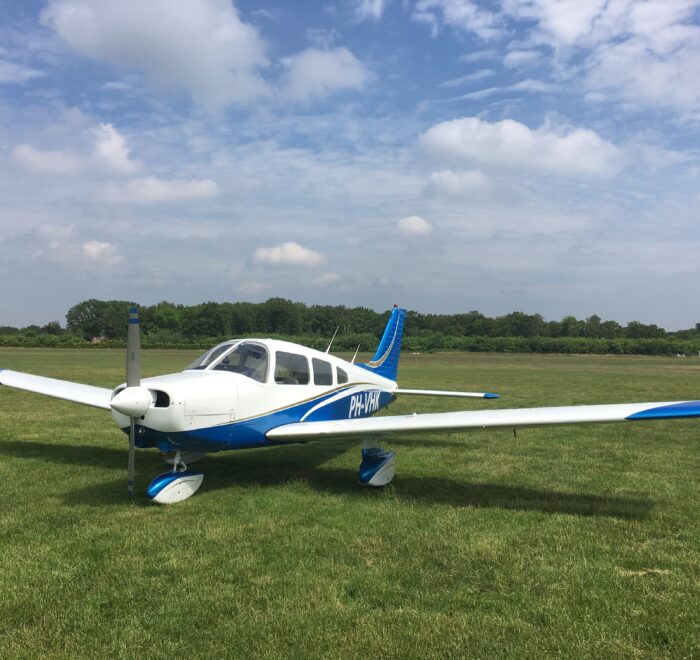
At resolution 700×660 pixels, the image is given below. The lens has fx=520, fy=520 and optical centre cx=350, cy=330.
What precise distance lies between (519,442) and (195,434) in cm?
637

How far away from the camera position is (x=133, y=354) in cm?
536

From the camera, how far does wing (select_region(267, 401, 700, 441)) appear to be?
18.1 ft

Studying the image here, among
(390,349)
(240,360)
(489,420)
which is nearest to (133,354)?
(240,360)

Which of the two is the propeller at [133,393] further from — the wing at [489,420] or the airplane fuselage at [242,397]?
the wing at [489,420]

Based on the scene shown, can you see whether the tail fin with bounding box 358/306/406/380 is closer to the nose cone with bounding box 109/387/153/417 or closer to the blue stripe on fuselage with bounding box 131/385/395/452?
the blue stripe on fuselage with bounding box 131/385/395/452

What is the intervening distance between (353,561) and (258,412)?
105 inches

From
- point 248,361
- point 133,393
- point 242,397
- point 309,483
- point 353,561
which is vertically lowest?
point 309,483

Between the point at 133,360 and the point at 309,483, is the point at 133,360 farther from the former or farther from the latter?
the point at 309,483

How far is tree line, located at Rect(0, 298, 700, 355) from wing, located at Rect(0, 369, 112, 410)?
2247 inches

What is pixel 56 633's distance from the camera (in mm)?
3166

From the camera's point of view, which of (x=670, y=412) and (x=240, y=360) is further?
(x=240, y=360)

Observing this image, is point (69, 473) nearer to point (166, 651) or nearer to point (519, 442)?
point (166, 651)

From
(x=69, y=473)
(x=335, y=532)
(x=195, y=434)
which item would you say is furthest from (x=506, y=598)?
(x=69, y=473)

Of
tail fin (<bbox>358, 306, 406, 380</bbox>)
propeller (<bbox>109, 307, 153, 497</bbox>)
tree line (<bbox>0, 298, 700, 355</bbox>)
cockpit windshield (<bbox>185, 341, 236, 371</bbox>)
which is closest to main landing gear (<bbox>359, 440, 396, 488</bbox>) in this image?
cockpit windshield (<bbox>185, 341, 236, 371</bbox>)
